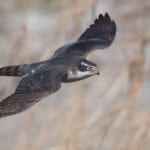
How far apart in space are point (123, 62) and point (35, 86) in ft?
3.58

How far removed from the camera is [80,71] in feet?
11.3

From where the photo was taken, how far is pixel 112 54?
5.11 meters

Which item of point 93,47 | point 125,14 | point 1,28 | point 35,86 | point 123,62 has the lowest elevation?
point 35,86

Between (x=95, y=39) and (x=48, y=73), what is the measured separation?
509 millimetres

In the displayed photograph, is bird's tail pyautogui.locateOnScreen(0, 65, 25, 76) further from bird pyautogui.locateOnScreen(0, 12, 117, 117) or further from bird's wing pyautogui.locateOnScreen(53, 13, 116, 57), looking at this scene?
bird's wing pyautogui.locateOnScreen(53, 13, 116, 57)

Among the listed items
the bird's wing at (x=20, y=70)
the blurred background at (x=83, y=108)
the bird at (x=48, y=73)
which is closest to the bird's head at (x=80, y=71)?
the bird at (x=48, y=73)

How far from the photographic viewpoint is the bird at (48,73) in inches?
126

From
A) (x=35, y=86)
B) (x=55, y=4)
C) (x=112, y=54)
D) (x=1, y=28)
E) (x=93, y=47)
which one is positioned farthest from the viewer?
(x=55, y=4)

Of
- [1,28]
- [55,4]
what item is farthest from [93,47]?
[55,4]

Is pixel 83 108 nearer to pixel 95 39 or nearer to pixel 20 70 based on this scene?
pixel 95 39

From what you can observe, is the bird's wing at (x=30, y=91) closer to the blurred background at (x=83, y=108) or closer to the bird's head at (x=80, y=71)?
the bird's head at (x=80, y=71)

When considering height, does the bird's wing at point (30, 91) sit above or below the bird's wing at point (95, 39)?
below

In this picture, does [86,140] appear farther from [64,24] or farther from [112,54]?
[112,54]

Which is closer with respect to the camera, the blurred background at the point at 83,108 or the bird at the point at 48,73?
the bird at the point at 48,73
